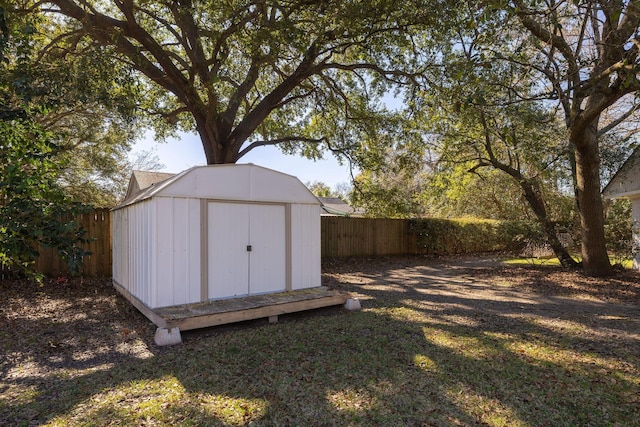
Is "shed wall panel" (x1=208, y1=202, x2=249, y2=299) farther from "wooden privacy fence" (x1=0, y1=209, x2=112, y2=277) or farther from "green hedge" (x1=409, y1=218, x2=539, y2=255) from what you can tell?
"green hedge" (x1=409, y1=218, x2=539, y2=255)

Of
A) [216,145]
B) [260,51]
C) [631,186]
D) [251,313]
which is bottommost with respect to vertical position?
[251,313]

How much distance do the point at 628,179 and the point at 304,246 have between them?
915cm

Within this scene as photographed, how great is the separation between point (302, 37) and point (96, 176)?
10012mm

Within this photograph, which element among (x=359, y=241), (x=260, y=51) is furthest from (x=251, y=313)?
(x=359, y=241)

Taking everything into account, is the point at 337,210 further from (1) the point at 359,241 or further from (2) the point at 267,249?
(2) the point at 267,249

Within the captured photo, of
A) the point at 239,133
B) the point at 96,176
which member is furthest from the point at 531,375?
the point at 96,176

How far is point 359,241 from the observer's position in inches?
530

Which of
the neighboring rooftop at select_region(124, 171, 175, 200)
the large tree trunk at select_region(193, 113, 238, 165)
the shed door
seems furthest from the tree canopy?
the shed door

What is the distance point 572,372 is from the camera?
349cm

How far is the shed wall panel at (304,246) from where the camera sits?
6492 millimetres

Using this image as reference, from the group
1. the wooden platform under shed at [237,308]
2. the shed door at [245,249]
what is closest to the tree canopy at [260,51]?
the shed door at [245,249]

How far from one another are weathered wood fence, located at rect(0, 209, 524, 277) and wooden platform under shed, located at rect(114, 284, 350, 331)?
316cm

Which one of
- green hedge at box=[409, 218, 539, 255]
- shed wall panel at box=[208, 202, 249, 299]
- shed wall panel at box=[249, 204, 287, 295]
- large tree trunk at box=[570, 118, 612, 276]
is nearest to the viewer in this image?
shed wall panel at box=[208, 202, 249, 299]

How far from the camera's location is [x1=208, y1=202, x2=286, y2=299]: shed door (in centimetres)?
560
